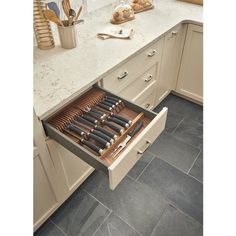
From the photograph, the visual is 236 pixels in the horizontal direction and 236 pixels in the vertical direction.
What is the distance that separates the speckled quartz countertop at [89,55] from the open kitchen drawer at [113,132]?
90mm

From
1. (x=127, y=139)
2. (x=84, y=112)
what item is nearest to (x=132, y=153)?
(x=127, y=139)

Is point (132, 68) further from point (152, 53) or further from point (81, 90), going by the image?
point (81, 90)

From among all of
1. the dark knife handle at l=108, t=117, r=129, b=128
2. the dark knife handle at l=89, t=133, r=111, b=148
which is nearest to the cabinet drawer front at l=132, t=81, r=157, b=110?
the dark knife handle at l=108, t=117, r=129, b=128

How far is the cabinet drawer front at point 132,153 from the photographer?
771 millimetres

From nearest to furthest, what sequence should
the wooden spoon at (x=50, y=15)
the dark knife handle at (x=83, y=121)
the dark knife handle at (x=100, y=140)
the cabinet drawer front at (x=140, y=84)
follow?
the dark knife handle at (x=100, y=140) → the dark knife handle at (x=83, y=121) → the wooden spoon at (x=50, y=15) → the cabinet drawer front at (x=140, y=84)

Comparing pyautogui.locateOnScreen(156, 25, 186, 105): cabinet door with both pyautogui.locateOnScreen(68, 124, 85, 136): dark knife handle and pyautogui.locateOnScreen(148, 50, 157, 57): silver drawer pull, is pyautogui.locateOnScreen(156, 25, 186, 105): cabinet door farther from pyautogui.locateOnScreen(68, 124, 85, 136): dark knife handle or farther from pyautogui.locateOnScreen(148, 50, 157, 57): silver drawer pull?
pyautogui.locateOnScreen(68, 124, 85, 136): dark knife handle

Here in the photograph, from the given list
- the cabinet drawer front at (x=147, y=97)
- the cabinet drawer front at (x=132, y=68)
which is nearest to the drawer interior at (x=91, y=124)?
the cabinet drawer front at (x=132, y=68)

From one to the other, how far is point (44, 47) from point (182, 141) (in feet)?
4.04

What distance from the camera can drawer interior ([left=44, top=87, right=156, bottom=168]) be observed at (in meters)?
0.88

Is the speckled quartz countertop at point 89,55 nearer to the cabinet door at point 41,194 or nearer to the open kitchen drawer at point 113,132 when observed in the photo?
the open kitchen drawer at point 113,132

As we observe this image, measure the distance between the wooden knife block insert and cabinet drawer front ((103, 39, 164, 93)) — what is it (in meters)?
0.12

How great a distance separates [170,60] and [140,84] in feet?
1.45

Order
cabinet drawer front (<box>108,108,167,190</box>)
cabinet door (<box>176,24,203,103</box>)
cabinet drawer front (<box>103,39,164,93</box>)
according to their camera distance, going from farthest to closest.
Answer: cabinet door (<box>176,24,203,103</box>) → cabinet drawer front (<box>103,39,164,93</box>) → cabinet drawer front (<box>108,108,167,190</box>)
